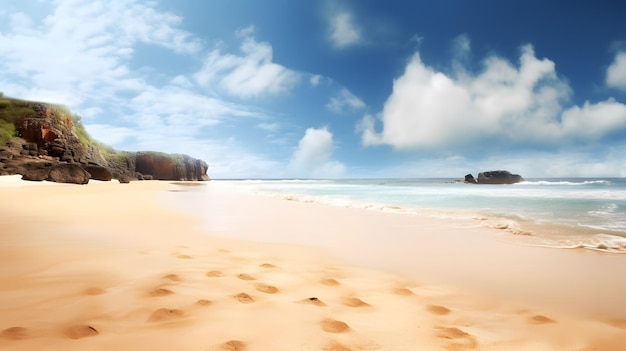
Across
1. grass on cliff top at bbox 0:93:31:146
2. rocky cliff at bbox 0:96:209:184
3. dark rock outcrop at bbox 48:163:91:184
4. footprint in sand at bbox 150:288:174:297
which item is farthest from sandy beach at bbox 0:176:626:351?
grass on cliff top at bbox 0:93:31:146

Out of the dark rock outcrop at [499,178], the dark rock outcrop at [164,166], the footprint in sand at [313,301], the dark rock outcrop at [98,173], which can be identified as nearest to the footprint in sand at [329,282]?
the footprint in sand at [313,301]

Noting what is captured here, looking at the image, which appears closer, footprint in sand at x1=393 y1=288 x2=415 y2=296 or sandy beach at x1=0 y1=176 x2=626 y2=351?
sandy beach at x1=0 y1=176 x2=626 y2=351

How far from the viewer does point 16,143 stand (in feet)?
95.8

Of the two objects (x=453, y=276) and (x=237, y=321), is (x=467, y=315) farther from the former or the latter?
(x=237, y=321)

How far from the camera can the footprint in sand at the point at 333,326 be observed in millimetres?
1986

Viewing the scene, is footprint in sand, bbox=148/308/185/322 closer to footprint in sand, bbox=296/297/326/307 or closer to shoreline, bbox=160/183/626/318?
footprint in sand, bbox=296/297/326/307

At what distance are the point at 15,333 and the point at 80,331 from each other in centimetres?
32

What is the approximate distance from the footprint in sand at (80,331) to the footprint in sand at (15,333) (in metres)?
0.20

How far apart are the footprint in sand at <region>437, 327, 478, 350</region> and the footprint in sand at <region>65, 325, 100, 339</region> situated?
6.92 feet

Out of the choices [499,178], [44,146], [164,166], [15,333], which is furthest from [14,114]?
[499,178]

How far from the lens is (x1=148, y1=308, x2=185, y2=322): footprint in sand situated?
200 centimetres

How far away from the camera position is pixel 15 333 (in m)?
1.71

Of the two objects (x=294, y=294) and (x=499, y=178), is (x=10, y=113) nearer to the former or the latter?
(x=294, y=294)

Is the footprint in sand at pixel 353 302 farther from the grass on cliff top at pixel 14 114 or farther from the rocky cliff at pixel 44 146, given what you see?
the grass on cliff top at pixel 14 114
